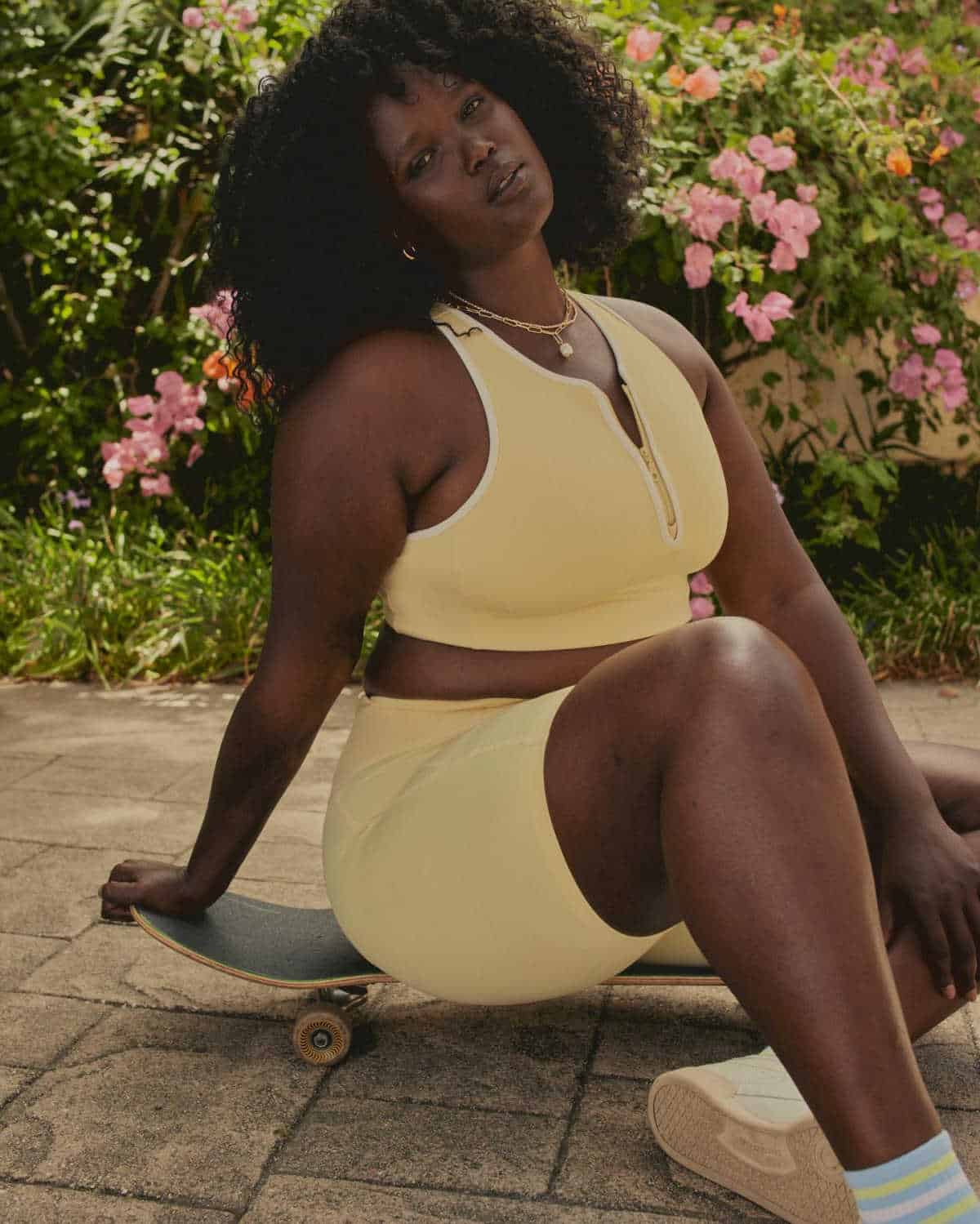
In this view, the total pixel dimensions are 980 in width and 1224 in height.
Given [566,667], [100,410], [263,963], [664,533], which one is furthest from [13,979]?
[100,410]

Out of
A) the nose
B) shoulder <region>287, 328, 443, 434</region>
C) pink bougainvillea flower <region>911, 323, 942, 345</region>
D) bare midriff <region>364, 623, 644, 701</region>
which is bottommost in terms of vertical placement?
pink bougainvillea flower <region>911, 323, 942, 345</region>

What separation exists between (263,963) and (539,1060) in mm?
383

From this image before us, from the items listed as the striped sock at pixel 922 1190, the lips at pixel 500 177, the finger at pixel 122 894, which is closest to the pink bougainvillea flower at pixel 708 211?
the lips at pixel 500 177

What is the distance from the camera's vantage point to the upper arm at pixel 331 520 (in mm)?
1748

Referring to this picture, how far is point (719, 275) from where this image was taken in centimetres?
416

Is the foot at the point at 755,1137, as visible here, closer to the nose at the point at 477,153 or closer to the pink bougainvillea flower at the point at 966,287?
the nose at the point at 477,153

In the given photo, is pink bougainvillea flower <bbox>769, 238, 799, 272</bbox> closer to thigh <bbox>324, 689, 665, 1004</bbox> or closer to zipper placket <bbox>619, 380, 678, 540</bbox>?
zipper placket <bbox>619, 380, 678, 540</bbox>

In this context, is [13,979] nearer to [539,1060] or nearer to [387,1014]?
[387,1014]

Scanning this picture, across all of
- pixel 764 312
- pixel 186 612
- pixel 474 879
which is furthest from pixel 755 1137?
pixel 186 612

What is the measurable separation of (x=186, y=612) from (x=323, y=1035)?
281 cm

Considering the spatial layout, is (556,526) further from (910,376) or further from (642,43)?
(910,376)

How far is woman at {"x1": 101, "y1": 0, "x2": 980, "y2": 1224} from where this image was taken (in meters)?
1.50

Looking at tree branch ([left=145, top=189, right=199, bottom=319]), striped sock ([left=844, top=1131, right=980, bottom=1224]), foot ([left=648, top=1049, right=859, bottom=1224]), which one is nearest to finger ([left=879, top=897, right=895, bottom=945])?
foot ([left=648, top=1049, right=859, bottom=1224])

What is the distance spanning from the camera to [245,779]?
186 cm
